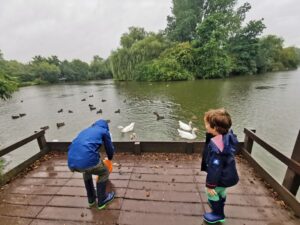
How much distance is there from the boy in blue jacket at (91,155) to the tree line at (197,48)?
87.6 ft

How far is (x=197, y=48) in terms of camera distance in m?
30.1

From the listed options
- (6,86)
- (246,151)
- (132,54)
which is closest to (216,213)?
(246,151)

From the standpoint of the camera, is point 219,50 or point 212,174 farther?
point 219,50

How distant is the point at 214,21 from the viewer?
1104 inches

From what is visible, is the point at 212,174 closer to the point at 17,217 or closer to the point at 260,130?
the point at 17,217

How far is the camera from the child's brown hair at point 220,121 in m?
1.80

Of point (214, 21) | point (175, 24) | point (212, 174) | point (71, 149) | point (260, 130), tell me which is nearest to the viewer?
point (212, 174)

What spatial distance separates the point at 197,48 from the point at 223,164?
103 ft

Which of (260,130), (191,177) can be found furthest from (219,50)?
(191,177)

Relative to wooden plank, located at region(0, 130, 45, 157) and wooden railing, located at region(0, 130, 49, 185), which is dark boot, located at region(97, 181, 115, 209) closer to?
wooden railing, located at region(0, 130, 49, 185)

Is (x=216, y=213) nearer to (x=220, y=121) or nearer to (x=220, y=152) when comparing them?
(x=220, y=152)

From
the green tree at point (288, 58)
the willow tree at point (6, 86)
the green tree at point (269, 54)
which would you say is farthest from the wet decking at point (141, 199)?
the green tree at point (288, 58)

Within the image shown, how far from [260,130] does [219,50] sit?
2551 cm

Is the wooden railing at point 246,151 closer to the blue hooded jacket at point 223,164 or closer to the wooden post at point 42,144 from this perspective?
the wooden post at point 42,144
